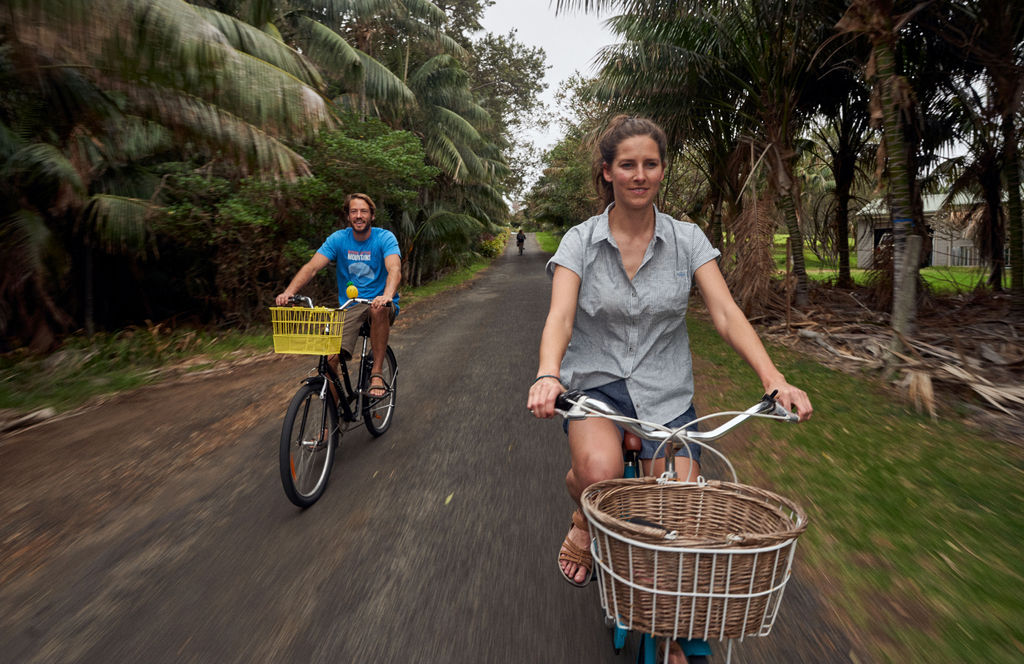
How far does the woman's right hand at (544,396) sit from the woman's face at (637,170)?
29.6 inches

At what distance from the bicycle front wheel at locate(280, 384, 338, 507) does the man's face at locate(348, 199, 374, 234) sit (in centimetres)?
141

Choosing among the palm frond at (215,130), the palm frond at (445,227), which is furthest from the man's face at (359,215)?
the palm frond at (445,227)

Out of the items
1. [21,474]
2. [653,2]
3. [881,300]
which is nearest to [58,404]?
[21,474]

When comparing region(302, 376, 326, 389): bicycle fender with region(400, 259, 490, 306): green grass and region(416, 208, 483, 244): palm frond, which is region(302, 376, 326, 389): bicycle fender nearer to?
region(400, 259, 490, 306): green grass

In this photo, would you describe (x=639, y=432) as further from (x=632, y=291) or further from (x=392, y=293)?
(x=392, y=293)

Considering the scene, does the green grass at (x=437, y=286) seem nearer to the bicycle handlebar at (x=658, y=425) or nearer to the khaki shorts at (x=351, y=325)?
the khaki shorts at (x=351, y=325)

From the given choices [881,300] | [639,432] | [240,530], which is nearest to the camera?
[639,432]

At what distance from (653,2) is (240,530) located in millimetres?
9592

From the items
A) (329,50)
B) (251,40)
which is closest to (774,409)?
(251,40)

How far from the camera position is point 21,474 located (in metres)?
4.55

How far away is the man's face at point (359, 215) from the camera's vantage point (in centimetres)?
460

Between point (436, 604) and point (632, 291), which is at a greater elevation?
point (632, 291)

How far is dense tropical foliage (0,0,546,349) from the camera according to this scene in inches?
249

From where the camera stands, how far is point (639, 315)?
2113mm
